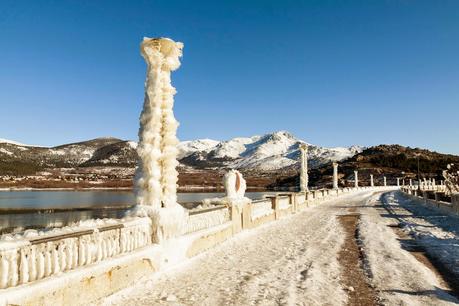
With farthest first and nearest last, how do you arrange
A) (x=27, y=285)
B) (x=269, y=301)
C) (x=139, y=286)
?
(x=139, y=286)
(x=269, y=301)
(x=27, y=285)

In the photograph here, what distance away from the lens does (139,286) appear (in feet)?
26.5

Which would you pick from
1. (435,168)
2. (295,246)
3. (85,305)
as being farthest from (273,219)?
(435,168)

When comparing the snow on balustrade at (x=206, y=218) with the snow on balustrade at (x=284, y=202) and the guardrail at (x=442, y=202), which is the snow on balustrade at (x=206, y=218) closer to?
the snow on balustrade at (x=284, y=202)

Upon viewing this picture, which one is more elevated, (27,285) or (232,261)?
(27,285)

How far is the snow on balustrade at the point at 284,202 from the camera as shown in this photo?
25256mm

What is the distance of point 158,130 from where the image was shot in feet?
33.4

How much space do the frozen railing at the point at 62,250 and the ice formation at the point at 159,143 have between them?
3.06 feet

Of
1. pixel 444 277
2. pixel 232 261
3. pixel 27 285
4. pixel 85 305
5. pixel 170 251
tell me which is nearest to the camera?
pixel 27 285

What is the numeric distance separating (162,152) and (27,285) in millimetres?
5197

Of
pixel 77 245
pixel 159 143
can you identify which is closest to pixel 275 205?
pixel 159 143

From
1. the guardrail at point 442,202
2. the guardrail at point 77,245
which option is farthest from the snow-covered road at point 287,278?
the guardrail at point 442,202

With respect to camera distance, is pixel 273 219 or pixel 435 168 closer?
pixel 273 219

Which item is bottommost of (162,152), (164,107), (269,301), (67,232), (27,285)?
(269,301)

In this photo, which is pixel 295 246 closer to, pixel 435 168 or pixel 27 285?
pixel 27 285
